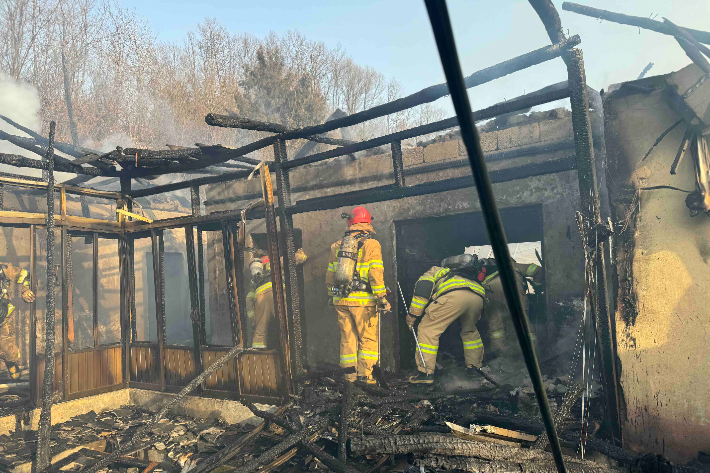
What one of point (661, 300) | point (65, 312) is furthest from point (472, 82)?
point (65, 312)

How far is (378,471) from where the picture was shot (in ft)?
11.9

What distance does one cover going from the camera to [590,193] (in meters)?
3.56

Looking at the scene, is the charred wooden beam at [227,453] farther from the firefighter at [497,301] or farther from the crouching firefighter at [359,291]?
the firefighter at [497,301]

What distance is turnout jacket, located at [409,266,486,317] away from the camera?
20.6 feet

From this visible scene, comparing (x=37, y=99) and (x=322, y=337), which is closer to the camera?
(x=322, y=337)

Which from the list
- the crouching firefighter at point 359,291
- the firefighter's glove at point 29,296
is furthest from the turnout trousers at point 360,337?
the firefighter's glove at point 29,296

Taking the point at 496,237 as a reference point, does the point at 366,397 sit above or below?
below

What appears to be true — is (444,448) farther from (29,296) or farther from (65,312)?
(29,296)

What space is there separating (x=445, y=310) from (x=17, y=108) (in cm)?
1984

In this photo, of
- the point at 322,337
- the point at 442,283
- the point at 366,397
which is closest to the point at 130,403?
the point at 322,337

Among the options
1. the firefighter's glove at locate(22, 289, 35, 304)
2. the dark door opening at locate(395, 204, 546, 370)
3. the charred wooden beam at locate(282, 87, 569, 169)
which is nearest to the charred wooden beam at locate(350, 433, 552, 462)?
the charred wooden beam at locate(282, 87, 569, 169)

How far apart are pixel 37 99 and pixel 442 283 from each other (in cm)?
2436

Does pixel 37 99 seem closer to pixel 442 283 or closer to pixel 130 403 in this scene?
pixel 130 403

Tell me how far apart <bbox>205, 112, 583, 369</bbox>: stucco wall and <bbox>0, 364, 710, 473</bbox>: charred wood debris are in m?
1.27
